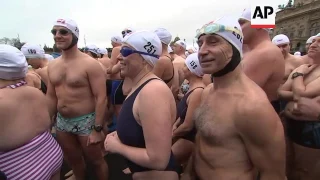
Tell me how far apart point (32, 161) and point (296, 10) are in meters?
72.8

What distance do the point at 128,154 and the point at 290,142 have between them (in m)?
2.11

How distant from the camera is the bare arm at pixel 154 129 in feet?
5.36

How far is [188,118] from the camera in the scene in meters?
2.43

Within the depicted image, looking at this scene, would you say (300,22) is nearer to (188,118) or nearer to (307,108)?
(307,108)

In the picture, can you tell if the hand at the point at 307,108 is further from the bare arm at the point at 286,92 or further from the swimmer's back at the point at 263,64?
the swimmer's back at the point at 263,64

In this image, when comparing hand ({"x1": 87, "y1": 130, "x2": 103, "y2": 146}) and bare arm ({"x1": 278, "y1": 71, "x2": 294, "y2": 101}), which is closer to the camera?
bare arm ({"x1": 278, "y1": 71, "x2": 294, "y2": 101})

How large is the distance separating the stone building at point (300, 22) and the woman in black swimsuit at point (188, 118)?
177 feet

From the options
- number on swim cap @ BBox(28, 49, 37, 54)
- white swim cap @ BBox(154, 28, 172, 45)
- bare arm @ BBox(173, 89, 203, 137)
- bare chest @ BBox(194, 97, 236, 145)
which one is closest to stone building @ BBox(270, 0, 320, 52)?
white swim cap @ BBox(154, 28, 172, 45)

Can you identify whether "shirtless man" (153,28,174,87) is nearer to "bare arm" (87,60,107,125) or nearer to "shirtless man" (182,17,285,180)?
"bare arm" (87,60,107,125)

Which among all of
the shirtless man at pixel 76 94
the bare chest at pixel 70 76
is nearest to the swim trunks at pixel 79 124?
the shirtless man at pixel 76 94

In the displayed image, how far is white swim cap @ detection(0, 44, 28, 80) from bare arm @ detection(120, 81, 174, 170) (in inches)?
48.3

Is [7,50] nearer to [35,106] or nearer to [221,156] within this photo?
[35,106]

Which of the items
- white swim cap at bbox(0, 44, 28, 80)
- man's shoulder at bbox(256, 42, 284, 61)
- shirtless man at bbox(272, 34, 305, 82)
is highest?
white swim cap at bbox(0, 44, 28, 80)

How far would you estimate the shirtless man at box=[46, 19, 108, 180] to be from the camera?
3.37 metres
